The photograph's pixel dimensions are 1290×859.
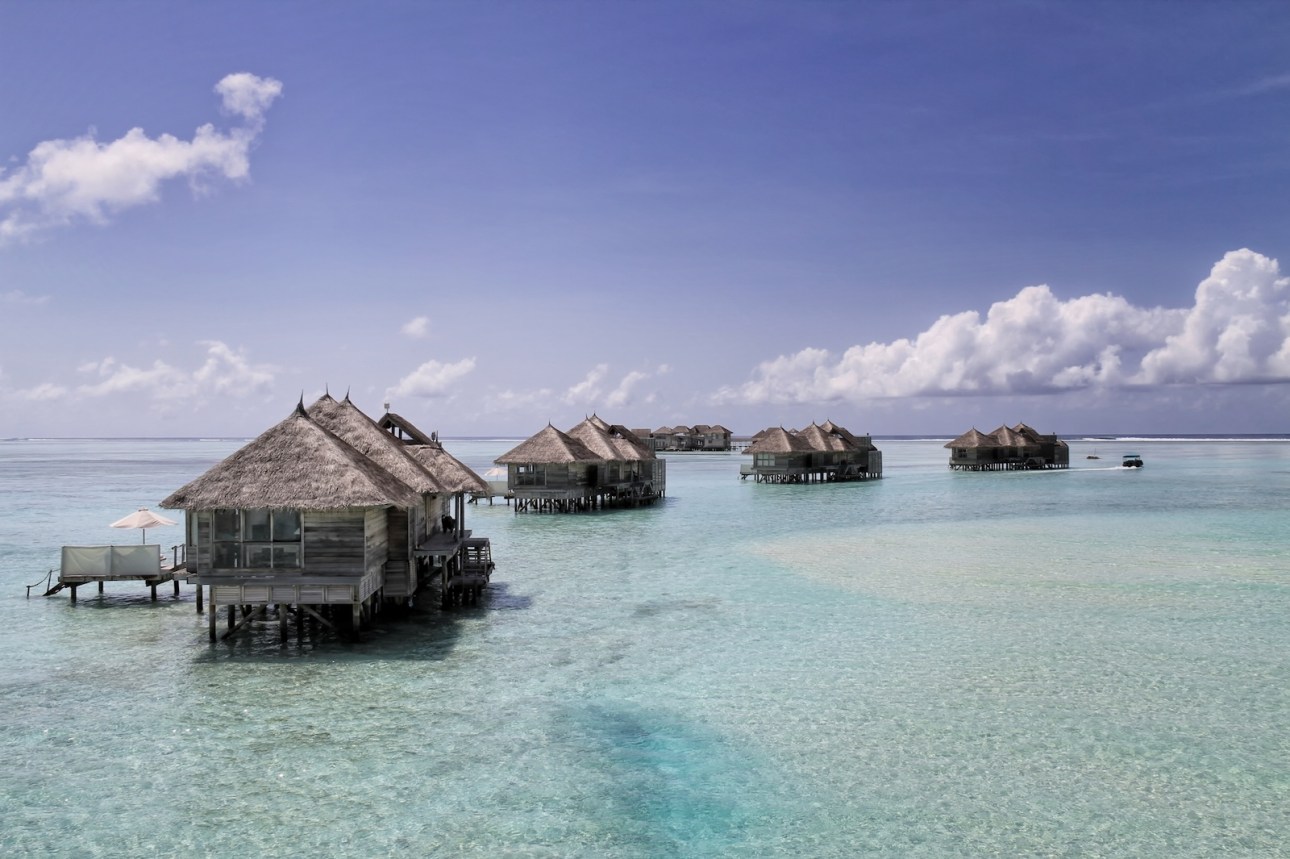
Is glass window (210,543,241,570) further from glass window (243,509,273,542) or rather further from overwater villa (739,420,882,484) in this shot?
overwater villa (739,420,882,484)

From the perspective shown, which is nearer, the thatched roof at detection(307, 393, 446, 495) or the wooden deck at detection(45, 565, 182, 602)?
the thatched roof at detection(307, 393, 446, 495)

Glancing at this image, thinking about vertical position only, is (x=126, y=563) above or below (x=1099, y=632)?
above

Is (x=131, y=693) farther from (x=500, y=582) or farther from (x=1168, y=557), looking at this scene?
(x=1168, y=557)

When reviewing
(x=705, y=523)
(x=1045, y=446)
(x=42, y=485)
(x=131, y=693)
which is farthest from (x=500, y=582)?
(x=1045, y=446)

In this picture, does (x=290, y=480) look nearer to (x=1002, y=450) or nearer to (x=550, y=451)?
(x=550, y=451)

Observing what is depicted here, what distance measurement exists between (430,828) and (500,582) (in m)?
14.7

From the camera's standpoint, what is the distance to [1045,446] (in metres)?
83.6

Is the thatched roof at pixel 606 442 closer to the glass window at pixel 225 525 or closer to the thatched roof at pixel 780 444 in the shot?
the thatched roof at pixel 780 444

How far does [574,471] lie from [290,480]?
2712cm

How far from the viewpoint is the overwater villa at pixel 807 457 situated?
6512cm

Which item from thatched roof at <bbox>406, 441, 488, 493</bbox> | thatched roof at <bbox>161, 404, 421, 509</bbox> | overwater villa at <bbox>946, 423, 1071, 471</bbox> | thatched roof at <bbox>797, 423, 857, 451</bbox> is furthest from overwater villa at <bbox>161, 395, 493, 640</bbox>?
overwater villa at <bbox>946, 423, 1071, 471</bbox>

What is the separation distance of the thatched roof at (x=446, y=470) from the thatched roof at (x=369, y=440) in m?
1.18

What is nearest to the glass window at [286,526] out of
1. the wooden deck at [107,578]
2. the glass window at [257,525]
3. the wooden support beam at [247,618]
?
the glass window at [257,525]

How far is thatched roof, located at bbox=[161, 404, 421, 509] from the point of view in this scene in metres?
16.0
